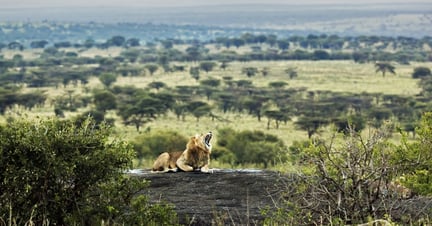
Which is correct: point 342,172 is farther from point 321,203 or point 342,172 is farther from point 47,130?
point 47,130

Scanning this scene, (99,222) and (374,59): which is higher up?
(99,222)

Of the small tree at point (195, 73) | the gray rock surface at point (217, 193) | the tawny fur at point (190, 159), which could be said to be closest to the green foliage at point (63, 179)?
the gray rock surface at point (217, 193)

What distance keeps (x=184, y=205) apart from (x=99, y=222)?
2.33 meters

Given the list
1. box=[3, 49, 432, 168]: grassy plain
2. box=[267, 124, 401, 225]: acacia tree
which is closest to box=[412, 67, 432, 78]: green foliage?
box=[3, 49, 432, 168]: grassy plain

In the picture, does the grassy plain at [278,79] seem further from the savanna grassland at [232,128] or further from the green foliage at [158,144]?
the green foliage at [158,144]

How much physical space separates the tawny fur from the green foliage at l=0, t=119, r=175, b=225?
4308 mm

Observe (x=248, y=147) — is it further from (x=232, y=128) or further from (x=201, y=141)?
(x=201, y=141)

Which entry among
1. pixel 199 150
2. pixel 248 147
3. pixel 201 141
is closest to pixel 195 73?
pixel 248 147

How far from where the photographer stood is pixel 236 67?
91375 millimetres

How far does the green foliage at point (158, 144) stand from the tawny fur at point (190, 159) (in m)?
15.5

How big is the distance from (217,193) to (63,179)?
3201 millimetres

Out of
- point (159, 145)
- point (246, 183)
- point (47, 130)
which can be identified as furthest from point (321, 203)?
point (159, 145)

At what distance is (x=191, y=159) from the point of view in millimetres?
10602

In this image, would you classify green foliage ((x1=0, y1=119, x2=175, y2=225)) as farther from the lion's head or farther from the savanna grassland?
the lion's head
